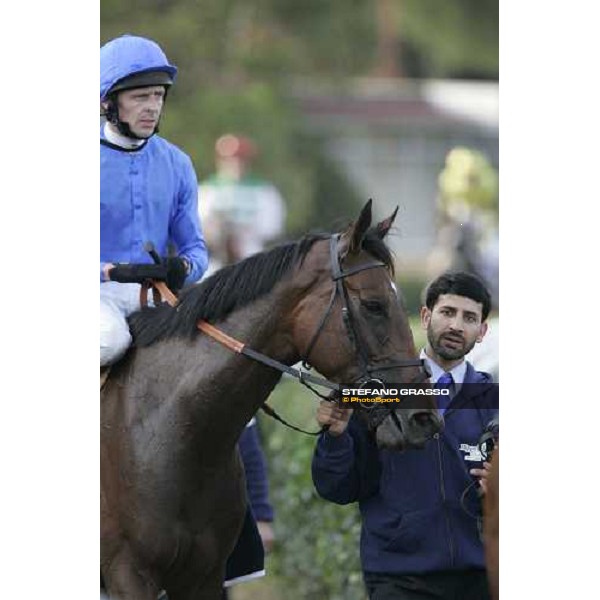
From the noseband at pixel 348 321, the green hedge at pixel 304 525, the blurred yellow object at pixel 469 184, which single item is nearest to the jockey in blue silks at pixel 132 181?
the noseband at pixel 348 321

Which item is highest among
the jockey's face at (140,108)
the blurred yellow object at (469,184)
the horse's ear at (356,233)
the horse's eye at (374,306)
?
the jockey's face at (140,108)

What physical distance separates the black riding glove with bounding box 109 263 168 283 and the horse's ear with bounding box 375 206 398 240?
0.82 metres

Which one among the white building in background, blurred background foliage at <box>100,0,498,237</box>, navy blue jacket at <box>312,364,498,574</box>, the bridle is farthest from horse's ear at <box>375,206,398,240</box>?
the white building in background

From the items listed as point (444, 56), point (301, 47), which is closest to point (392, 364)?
point (444, 56)

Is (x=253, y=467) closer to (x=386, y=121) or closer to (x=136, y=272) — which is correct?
(x=136, y=272)

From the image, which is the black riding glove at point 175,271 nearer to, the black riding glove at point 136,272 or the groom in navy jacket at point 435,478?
the black riding glove at point 136,272

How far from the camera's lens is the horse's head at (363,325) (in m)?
4.63

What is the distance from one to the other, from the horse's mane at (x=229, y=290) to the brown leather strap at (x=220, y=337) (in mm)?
21

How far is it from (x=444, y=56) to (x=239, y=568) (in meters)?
12.1

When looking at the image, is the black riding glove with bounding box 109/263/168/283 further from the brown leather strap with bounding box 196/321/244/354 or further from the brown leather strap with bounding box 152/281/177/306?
the brown leather strap with bounding box 196/321/244/354
